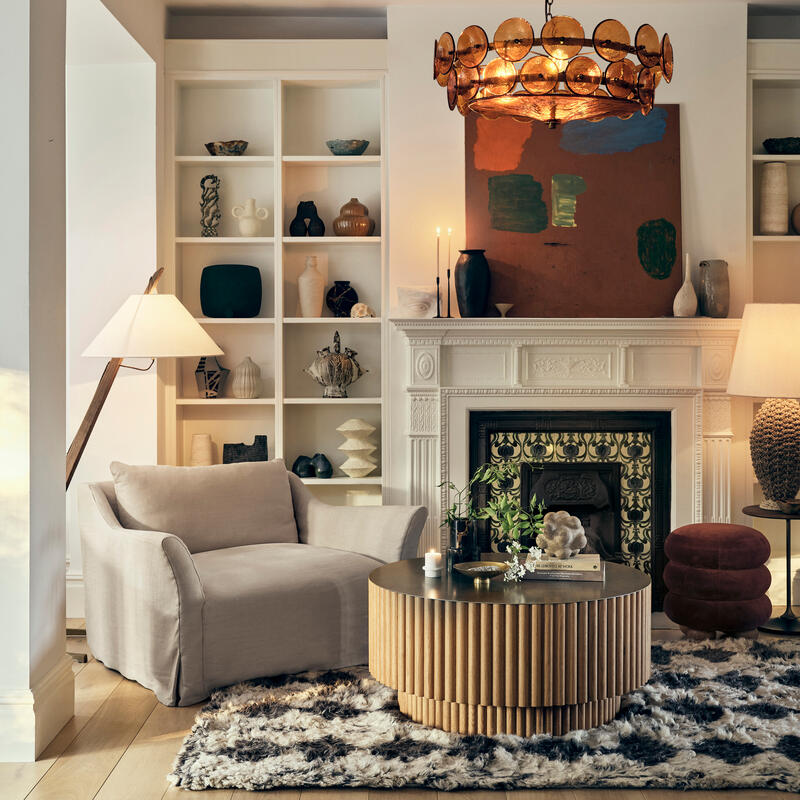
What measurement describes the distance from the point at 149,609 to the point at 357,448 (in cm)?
169

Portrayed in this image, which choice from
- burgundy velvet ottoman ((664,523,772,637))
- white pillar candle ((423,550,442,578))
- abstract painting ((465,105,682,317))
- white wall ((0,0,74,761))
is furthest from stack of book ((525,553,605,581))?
abstract painting ((465,105,682,317))

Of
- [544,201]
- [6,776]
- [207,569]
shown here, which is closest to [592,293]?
[544,201]

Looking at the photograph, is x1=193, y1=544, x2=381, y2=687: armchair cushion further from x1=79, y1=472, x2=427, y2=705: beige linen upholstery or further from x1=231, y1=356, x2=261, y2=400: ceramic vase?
x1=231, y1=356, x2=261, y2=400: ceramic vase

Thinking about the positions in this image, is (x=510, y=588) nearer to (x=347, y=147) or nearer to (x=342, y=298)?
(x=342, y=298)

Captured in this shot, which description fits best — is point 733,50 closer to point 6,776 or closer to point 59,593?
point 59,593

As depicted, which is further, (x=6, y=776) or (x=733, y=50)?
(x=733, y=50)

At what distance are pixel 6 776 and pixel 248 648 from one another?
941 millimetres

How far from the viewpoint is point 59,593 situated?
3152mm

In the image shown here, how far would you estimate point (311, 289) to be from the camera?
496 cm

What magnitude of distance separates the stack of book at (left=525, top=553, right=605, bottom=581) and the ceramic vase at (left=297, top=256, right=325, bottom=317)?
2.23 metres

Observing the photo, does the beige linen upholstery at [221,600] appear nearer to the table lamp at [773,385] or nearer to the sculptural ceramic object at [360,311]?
the sculptural ceramic object at [360,311]

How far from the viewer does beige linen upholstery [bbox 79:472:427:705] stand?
336 centimetres

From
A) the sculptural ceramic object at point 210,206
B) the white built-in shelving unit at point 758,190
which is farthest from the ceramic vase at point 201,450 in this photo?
the white built-in shelving unit at point 758,190

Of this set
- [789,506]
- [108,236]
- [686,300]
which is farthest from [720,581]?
[108,236]
